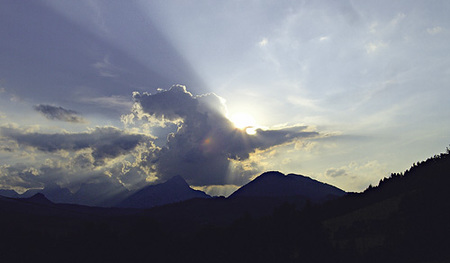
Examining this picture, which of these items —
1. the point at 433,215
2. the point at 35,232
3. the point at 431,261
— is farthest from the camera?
the point at 35,232

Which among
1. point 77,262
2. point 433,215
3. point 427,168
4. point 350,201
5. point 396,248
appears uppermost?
point 427,168

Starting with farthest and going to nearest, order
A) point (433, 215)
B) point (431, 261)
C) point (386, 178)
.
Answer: point (386, 178) → point (433, 215) → point (431, 261)

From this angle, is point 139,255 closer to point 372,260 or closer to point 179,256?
point 179,256

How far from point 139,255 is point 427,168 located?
144 meters

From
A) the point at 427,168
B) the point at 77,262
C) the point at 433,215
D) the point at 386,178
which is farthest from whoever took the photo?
the point at 386,178

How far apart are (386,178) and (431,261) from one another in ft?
373

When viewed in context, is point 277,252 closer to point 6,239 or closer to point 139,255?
point 139,255

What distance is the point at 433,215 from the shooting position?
356ft

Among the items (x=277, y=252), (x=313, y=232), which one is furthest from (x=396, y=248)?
(x=277, y=252)

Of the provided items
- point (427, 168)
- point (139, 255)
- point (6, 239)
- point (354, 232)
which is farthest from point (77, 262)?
point (427, 168)

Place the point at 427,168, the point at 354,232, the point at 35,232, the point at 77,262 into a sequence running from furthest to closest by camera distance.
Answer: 1. the point at 35,232
2. the point at 427,168
3. the point at 77,262
4. the point at 354,232

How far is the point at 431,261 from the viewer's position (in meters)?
86.6

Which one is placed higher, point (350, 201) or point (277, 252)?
point (350, 201)

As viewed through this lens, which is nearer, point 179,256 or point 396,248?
point 396,248
